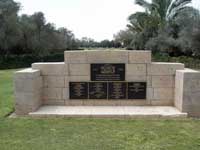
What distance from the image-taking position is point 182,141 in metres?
4.66

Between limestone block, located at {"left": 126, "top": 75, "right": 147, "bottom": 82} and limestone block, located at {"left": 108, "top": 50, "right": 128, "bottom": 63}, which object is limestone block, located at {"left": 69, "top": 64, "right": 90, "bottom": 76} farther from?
limestone block, located at {"left": 126, "top": 75, "right": 147, "bottom": 82}

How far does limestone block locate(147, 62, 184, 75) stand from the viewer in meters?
7.07

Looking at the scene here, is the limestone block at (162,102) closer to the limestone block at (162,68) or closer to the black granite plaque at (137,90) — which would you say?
the black granite plaque at (137,90)

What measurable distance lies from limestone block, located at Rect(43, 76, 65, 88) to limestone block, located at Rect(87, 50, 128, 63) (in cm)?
85

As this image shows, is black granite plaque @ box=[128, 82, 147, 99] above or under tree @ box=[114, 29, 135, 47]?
Result: under

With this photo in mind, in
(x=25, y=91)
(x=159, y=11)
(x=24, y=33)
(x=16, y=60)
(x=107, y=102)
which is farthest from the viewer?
(x=24, y=33)

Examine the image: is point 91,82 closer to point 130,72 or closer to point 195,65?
point 130,72

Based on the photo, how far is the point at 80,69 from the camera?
7.16 meters

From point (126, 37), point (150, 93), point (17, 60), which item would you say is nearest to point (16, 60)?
point (17, 60)

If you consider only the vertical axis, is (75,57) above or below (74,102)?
above

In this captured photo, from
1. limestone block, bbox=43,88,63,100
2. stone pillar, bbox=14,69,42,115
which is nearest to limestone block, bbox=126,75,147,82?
limestone block, bbox=43,88,63,100

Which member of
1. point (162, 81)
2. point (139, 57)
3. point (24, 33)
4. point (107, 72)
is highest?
point (24, 33)

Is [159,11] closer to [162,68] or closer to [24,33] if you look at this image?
[24,33]

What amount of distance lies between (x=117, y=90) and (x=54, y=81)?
1.58 metres
